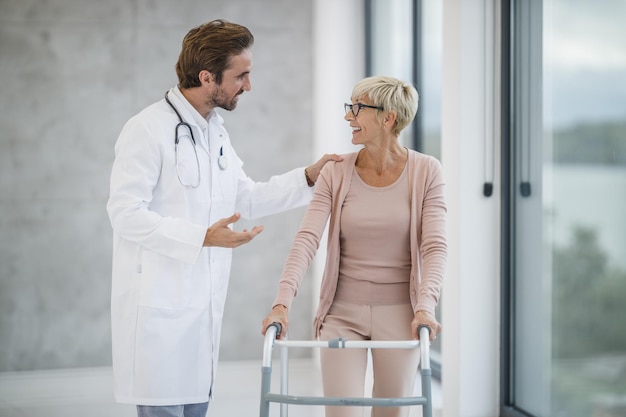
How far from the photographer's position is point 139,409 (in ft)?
7.92

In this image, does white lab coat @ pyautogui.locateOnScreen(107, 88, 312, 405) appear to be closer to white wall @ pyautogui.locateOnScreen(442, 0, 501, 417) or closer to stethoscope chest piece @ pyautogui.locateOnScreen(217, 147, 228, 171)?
stethoscope chest piece @ pyautogui.locateOnScreen(217, 147, 228, 171)

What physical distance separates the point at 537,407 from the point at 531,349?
0.24 meters

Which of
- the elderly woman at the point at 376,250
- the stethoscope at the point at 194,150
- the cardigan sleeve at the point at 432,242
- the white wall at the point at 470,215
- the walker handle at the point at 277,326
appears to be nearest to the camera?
the walker handle at the point at 277,326

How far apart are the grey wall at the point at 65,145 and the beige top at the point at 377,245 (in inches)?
125

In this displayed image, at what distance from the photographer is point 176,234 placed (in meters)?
2.27

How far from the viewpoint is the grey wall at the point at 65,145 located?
497 cm

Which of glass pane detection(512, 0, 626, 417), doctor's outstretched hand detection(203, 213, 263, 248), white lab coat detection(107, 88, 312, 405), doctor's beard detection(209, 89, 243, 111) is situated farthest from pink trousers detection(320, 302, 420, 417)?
glass pane detection(512, 0, 626, 417)

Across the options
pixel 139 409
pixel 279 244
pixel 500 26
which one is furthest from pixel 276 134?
pixel 139 409

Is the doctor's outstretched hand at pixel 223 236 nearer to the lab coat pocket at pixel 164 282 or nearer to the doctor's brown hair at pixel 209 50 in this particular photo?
the lab coat pocket at pixel 164 282

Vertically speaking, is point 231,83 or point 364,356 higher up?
point 231,83

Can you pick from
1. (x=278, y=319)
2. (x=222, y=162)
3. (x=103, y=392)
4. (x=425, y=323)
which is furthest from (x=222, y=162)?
(x=103, y=392)

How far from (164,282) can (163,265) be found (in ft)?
0.17

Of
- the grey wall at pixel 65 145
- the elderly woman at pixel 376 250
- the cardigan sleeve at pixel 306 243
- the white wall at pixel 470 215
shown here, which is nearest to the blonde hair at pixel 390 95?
the elderly woman at pixel 376 250

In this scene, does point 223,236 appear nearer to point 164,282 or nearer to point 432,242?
point 164,282
